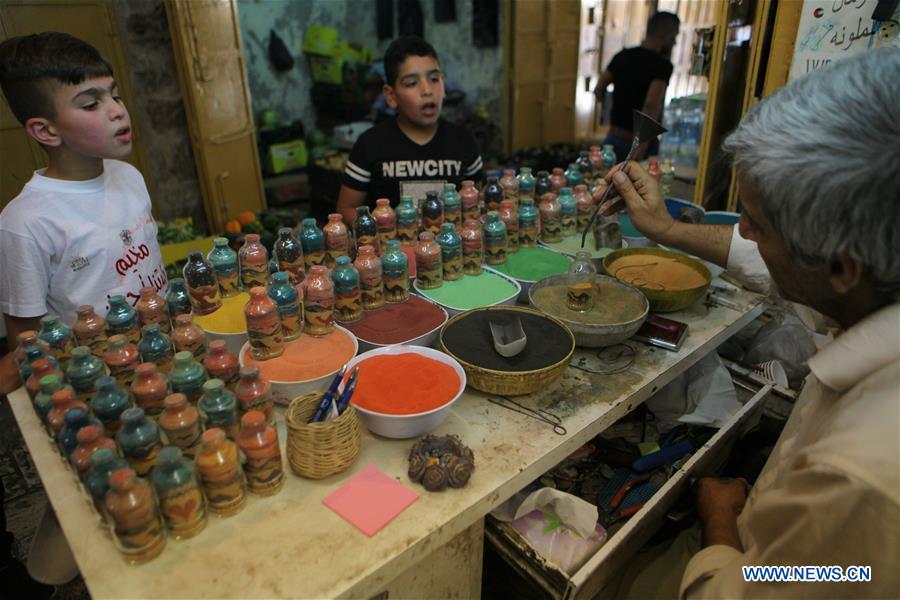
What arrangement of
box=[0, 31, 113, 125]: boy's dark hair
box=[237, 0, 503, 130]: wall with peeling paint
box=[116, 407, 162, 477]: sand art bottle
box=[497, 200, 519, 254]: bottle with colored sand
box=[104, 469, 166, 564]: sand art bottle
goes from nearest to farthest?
box=[104, 469, 166, 564]: sand art bottle, box=[116, 407, 162, 477]: sand art bottle, box=[0, 31, 113, 125]: boy's dark hair, box=[497, 200, 519, 254]: bottle with colored sand, box=[237, 0, 503, 130]: wall with peeling paint

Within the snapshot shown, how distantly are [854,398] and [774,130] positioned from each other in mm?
502

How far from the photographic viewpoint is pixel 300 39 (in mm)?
6824

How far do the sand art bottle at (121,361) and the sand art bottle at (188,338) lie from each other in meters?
0.10

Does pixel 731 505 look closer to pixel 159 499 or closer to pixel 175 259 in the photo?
pixel 159 499

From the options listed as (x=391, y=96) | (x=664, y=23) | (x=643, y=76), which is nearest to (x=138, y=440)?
(x=391, y=96)

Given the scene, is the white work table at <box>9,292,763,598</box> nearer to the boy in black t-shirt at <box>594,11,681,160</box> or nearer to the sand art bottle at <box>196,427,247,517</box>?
the sand art bottle at <box>196,427,247,517</box>

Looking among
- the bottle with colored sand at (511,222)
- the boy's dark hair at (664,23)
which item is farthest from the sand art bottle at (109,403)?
the boy's dark hair at (664,23)

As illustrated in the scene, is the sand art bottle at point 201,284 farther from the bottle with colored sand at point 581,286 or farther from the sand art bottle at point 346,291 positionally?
the bottle with colored sand at point 581,286

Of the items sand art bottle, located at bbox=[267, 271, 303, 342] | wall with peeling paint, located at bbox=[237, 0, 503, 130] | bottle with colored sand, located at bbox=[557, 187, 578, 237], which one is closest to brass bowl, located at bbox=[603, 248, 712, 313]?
bottle with colored sand, located at bbox=[557, 187, 578, 237]

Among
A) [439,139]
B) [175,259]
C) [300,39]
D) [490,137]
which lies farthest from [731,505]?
[300,39]

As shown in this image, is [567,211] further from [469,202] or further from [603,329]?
[603,329]

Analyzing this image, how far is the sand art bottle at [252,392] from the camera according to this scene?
49.2 inches

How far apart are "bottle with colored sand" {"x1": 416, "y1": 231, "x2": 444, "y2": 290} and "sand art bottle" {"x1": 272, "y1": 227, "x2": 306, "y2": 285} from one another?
39cm

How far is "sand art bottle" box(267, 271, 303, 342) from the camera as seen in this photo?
1586mm
